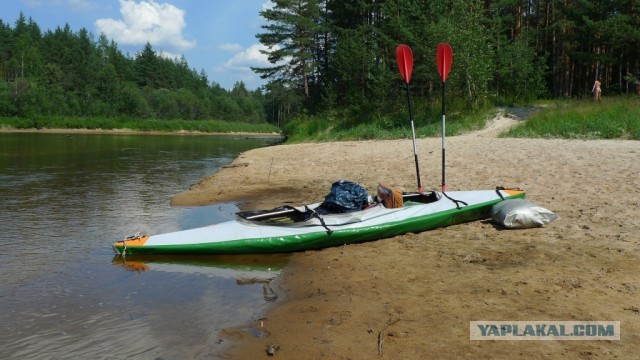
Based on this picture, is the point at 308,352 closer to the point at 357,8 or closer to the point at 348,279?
the point at 348,279

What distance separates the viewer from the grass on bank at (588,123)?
43.1ft

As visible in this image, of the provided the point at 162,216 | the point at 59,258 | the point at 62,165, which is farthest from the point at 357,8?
the point at 59,258

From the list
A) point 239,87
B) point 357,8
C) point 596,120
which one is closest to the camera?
point 596,120

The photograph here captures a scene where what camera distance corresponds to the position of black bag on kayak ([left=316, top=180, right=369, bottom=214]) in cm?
708

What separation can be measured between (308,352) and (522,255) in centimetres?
307

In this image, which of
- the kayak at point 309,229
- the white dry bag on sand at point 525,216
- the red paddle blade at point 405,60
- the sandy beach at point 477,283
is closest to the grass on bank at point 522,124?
the sandy beach at point 477,283

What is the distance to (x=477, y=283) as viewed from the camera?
4727mm

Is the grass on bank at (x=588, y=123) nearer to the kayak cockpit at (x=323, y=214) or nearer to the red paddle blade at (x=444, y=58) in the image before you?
the red paddle blade at (x=444, y=58)

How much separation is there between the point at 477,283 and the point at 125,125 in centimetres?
7438

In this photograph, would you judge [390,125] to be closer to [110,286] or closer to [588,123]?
[588,123]

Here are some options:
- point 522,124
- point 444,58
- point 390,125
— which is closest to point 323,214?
point 444,58

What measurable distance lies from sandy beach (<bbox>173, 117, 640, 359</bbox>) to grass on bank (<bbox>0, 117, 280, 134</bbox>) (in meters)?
63.5

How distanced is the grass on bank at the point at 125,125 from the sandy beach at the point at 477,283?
2502 inches

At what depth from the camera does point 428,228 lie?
704 centimetres
